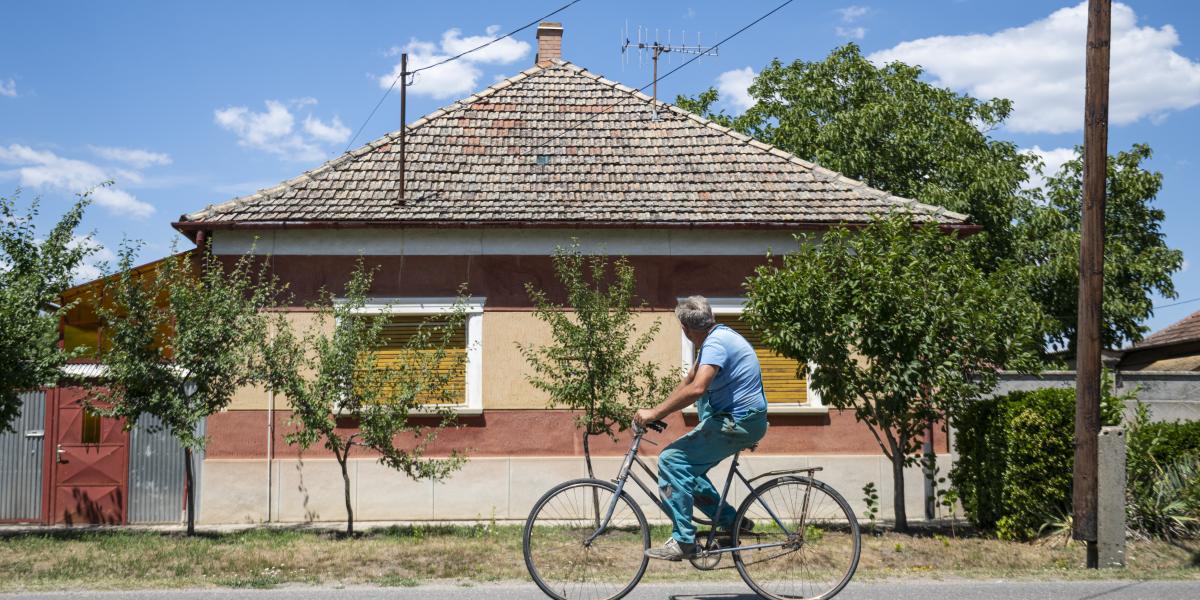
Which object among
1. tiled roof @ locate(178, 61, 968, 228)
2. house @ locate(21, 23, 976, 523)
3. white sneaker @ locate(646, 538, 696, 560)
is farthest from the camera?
tiled roof @ locate(178, 61, 968, 228)

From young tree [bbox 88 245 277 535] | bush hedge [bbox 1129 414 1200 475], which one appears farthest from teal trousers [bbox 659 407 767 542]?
young tree [bbox 88 245 277 535]

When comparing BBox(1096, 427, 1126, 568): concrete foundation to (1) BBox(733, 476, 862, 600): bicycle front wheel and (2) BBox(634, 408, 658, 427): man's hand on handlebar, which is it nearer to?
(1) BBox(733, 476, 862, 600): bicycle front wheel

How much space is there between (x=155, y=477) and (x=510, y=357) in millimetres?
4668

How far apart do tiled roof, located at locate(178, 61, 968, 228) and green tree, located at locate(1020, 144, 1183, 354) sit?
38.6 feet

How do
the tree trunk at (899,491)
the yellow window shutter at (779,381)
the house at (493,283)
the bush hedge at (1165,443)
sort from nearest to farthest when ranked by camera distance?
the bush hedge at (1165,443)
the tree trunk at (899,491)
the house at (493,283)
the yellow window shutter at (779,381)

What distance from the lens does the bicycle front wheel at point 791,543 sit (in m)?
6.57

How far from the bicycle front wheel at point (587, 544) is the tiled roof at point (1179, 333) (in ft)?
81.8

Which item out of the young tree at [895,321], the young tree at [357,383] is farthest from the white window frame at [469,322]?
the young tree at [895,321]

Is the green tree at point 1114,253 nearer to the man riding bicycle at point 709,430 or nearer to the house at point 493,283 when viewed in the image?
the house at point 493,283

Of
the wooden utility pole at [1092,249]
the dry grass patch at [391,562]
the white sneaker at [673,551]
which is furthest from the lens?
the wooden utility pole at [1092,249]

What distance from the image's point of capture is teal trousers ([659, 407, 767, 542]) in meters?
6.44

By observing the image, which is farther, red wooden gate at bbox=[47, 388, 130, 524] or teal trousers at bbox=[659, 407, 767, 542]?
red wooden gate at bbox=[47, 388, 130, 524]

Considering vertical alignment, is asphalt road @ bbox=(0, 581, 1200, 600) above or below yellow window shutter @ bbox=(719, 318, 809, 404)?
below

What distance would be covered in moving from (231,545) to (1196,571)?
859 centimetres
